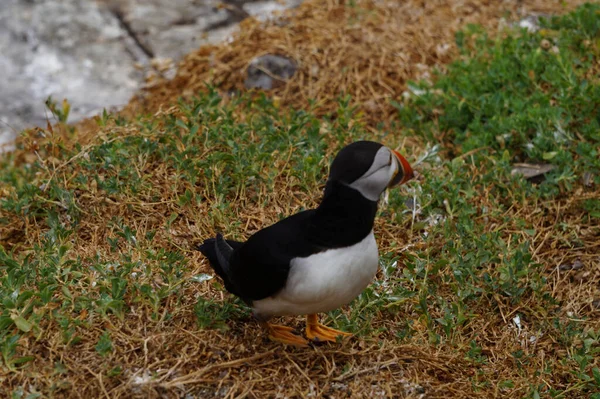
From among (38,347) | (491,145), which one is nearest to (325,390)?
(38,347)

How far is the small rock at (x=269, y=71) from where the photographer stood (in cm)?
650

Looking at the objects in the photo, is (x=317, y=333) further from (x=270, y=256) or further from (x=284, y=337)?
(x=270, y=256)

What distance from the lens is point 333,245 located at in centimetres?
318

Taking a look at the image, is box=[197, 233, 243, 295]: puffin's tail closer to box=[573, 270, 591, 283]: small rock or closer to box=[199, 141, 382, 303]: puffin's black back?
box=[199, 141, 382, 303]: puffin's black back

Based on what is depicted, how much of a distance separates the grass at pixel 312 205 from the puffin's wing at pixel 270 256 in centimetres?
40

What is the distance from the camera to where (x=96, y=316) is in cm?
372

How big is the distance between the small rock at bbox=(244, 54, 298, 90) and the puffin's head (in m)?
3.38

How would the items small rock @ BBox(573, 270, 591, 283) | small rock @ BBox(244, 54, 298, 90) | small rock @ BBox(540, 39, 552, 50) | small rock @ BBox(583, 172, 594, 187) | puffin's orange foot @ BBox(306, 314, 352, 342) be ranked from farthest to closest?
small rock @ BBox(244, 54, 298, 90), small rock @ BBox(540, 39, 552, 50), small rock @ BBox(583, 172, 594, 187), small rock @ BBox(573, 270, 591, 283), puffin's orange foot @ BBox(306, 314, 352, 342)

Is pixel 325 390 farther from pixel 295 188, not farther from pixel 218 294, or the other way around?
pixel 295 188

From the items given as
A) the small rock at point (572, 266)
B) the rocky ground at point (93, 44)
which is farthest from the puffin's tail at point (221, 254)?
the rocky ground at point (93, 44)

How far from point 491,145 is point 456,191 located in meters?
0.80

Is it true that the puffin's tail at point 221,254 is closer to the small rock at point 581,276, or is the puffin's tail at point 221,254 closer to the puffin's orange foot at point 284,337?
the puffin's orange foot at point 284,337

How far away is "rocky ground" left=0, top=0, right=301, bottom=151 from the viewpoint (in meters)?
6.96

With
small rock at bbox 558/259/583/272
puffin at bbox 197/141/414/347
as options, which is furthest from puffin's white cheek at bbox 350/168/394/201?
small rock at bbox 558/259/583/272
